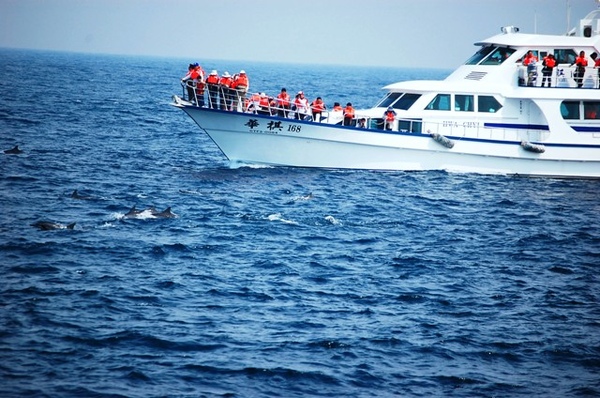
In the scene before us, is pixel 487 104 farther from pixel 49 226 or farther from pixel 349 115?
pixel 49 226

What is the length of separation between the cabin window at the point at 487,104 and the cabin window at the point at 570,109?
10.0 feet

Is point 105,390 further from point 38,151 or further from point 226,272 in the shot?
point 38,151

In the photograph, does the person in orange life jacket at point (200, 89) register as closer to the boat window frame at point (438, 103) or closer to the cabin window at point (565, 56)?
the boat window frame at point (438, 103)

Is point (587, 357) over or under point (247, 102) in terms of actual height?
under

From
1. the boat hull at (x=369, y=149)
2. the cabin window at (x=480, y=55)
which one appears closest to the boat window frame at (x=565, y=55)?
the cabin window at (x=480, y=55)

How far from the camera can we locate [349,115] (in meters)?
41.0

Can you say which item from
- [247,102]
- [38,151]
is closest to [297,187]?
[247,102]

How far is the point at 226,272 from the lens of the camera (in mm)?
26656

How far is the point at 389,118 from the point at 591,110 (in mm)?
9919

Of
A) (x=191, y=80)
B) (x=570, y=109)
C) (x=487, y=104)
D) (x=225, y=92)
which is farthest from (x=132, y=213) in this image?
(x=570, y=109)

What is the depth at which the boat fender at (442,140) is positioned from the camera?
134 feet

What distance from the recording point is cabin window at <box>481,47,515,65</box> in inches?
1699

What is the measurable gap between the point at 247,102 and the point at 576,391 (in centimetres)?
2441

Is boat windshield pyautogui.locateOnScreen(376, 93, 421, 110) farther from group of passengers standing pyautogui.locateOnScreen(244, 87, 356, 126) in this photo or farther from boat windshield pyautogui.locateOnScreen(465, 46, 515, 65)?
boat windshield pyautogui.locateOnScreen(465, 46, 515, 65)
